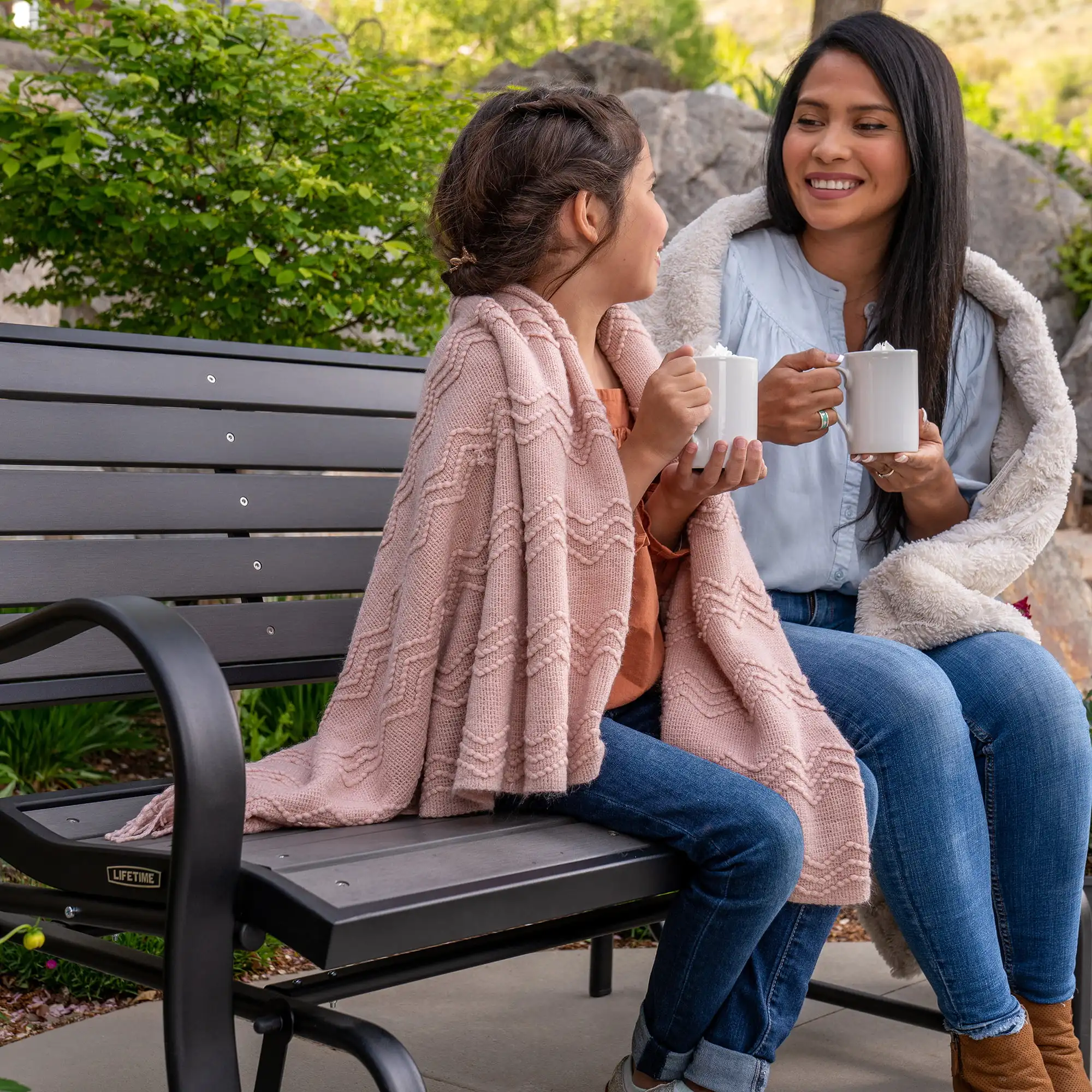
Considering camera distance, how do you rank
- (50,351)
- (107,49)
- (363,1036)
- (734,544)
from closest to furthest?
(363,1036) < (734,544) < (50,351) < (107,49)

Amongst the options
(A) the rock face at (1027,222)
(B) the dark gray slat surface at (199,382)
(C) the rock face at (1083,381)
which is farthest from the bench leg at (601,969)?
(A) the rock face at (1027,222)

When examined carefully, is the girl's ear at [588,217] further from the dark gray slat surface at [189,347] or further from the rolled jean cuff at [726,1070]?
the rolled jean cuff at [726,1070]

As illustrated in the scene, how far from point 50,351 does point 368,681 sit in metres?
0.75

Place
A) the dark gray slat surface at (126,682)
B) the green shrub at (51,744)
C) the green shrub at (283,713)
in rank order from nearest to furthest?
the dark gray slat surface at (126,682) → the green shrub at (51,744) → the green shrub at (283,713)

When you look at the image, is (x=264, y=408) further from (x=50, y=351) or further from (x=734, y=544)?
(x=734, y=544)

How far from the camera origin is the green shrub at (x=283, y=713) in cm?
339

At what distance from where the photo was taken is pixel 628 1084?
67.2 inches

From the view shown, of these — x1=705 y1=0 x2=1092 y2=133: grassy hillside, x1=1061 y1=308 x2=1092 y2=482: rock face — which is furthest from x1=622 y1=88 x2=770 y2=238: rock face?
x1=705 y1=0 x2=1092 y2=133: grassy hillside

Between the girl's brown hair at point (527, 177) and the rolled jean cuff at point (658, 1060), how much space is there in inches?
39.1

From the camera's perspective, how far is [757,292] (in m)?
2.38

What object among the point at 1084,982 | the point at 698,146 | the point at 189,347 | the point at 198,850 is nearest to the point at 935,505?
the point at 1084,982

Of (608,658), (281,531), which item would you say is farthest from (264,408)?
(608,658)

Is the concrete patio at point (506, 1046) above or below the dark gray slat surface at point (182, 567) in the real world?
below

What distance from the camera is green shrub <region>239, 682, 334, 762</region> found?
3389mm
